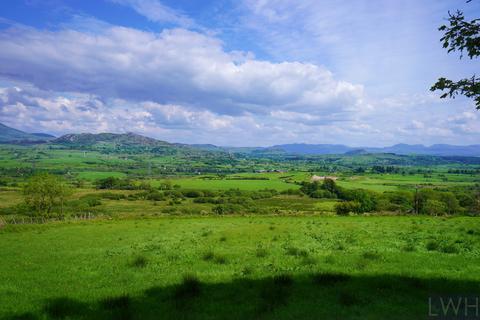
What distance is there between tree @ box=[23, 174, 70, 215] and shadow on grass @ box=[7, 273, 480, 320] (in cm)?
6160

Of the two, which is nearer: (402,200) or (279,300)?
(279,300)

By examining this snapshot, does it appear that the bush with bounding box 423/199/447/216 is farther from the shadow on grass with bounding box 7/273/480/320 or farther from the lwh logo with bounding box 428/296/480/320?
the lwh logo with bounding box 428/296/480/320

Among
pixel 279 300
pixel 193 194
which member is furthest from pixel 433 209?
pixel 193 194

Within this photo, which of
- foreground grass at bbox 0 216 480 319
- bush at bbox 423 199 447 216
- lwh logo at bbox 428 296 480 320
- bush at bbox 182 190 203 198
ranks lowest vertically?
bush at bbox 182 190 203 198

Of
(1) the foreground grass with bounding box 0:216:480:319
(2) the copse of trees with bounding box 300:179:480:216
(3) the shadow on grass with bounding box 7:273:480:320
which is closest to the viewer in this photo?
(3) the shadow on grass with bounding box 7:273:480:320

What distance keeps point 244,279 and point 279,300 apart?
275cm

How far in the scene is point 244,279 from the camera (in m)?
12.0

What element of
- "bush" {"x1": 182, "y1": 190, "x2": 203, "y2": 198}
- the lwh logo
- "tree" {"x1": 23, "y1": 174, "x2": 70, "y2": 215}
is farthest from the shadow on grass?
"bush" {"x1": 182, "y1": 190, "x2": 203, "y2": 198}

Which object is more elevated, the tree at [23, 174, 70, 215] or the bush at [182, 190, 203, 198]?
the tree at [23, 174, 70, 215]

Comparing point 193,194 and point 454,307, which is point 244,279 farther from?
point 193,194

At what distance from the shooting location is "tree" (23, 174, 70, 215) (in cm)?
6325

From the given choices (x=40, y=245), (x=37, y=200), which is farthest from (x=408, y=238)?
(x=37, y=200)

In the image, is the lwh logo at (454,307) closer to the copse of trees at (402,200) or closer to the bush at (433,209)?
the copse of trees at (402,200)

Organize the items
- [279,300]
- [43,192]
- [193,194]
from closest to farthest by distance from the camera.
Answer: [279,300]
[43,192]
[193,194]
